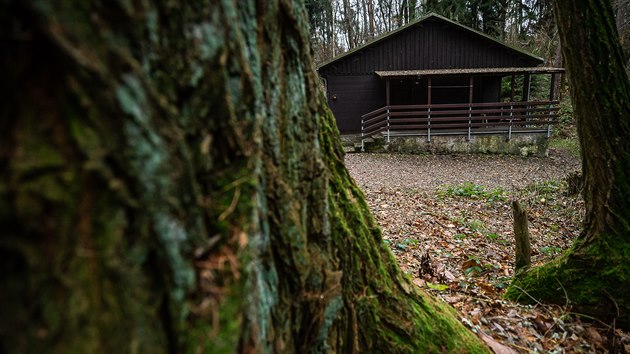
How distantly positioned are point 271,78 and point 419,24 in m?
19.4

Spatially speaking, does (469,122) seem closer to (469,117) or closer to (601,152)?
(469,117)

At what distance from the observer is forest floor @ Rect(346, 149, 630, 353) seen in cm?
259

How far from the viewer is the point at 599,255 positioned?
303cm

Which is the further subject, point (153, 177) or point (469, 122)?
point (469, 122)

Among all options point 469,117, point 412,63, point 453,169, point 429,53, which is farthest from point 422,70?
point 453,169

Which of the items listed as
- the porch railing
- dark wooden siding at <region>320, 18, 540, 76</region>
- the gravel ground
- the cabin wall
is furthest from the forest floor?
dark wooden siding at <region>320, 18, 540, 76</region>

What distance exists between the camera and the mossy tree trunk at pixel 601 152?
9.56ft

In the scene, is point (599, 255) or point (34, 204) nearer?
point (34, 204)

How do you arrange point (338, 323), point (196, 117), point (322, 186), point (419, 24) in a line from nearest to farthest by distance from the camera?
1. point (196, 117)
2. point (322, 186)
3. point (338, 323)
4. point (419, 24)

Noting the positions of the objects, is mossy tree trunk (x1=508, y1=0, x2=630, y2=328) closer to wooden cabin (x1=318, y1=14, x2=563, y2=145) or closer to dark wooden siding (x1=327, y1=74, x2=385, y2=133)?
wooden cabin (x1=318, y1=14, x2=563, y2=145)

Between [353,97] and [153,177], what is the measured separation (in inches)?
757

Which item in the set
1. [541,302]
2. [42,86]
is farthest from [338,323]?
[541,302]

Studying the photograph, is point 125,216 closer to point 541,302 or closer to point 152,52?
point 152,52

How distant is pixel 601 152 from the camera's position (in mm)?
3016
